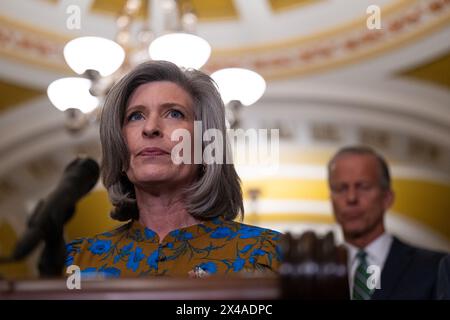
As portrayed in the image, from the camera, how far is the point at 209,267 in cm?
157

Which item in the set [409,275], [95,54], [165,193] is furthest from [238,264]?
[95,54]

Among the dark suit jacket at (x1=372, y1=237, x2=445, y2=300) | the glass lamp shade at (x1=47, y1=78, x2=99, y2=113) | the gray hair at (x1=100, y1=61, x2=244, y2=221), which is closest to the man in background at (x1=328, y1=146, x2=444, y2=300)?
the dark suit jacket at (x1=372, y1=237, x2=445, y2=300)

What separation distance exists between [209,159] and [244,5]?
6.30 m

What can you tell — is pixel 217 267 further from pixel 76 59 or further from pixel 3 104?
pixel 3 104

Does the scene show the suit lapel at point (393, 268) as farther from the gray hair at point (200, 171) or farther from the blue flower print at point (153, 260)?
the blue flower print at point (153, 260)

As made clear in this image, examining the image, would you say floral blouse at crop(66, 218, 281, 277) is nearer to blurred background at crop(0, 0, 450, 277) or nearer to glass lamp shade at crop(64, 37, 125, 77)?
glass lamp shade at crop(64, 37, 125, 77)

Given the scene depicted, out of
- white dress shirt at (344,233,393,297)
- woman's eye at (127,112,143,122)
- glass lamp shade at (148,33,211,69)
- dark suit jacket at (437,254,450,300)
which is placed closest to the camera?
woman's eye at (127,112,143,122)

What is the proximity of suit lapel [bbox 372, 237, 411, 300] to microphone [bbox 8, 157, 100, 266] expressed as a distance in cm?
92

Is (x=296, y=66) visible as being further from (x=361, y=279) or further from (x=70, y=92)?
(x=361, y=279)

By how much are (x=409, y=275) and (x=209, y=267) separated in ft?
3.68

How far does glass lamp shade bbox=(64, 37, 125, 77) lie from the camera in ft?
15.4

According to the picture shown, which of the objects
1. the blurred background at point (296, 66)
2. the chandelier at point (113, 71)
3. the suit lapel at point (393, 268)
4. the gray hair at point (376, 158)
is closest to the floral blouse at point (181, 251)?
the suit lapel at point (393, 268)

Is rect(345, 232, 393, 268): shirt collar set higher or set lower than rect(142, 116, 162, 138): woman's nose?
lower
